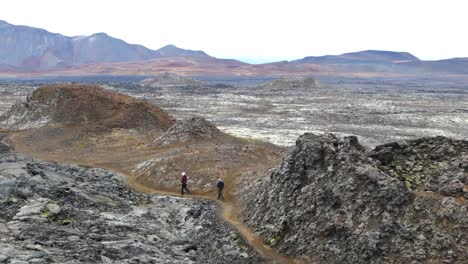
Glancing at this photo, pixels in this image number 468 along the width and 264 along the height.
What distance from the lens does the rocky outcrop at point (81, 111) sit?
68188 mm

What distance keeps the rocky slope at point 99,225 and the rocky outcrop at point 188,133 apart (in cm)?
1670

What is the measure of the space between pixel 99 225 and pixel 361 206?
15925 millimetres

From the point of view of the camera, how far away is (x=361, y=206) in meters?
26.9

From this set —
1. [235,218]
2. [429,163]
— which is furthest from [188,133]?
[429,163]

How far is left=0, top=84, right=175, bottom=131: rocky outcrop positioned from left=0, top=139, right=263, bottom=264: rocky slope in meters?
27.4

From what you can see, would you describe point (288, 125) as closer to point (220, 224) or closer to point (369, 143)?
point (369, 143)

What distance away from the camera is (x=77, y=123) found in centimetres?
6694

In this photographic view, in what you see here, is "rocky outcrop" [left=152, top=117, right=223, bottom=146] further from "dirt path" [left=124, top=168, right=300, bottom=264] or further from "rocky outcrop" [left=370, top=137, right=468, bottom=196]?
"rocky outcrop" [left=370, top=137, right=468, bottom=196]

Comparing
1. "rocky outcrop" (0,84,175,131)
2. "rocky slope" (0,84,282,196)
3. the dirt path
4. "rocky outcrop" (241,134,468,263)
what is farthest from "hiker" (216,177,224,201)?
"rocky outcrop" (0,84,175,131)

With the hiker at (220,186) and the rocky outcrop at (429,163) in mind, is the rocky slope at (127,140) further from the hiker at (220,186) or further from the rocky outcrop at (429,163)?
the rocky outcrop at (429,163)

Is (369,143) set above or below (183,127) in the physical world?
below

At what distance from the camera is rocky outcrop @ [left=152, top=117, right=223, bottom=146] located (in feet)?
189

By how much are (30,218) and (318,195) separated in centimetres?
1735

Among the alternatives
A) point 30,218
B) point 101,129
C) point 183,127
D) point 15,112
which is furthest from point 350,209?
point 15,112
